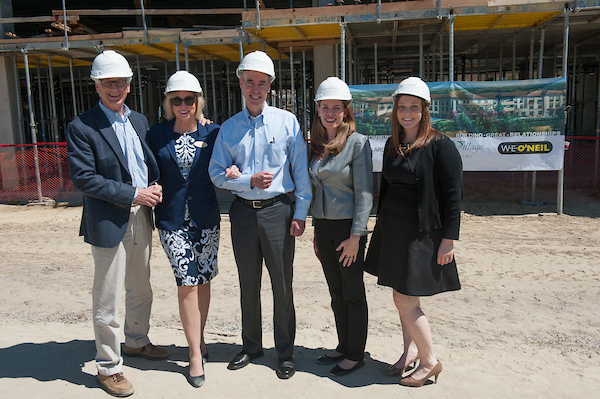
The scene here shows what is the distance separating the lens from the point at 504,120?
8.64 meters

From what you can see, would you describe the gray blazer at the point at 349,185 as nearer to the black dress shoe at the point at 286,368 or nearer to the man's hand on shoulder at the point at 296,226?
the man's hand on shoulder at the point at 296,226

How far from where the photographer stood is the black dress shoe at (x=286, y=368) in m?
3.43

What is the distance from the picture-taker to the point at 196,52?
1255 centimetres

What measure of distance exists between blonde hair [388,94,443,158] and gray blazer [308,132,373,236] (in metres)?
0.19

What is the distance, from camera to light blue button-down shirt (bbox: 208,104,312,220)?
3.35 meters

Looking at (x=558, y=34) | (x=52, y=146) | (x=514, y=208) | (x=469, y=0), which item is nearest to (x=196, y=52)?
(x=52, y=146)

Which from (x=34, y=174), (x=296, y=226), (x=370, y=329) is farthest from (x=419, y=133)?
(x=34, y=174)

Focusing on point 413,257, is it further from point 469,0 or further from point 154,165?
point 469,0

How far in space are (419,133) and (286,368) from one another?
1.92 meters

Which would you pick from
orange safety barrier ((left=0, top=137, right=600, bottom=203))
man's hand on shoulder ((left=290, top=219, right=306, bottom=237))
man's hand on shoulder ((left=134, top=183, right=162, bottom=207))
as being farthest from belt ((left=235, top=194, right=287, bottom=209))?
orange safety barrier ((left=0, top=137, right=600, bottom=203))

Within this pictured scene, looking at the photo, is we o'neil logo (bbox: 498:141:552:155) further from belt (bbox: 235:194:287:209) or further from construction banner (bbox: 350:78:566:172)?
belt (bbox: 235:194:287:209)

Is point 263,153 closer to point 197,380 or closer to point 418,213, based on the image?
point 418,213

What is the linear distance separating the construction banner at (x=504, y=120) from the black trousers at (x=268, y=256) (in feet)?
18.8

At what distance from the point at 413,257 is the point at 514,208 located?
24.0 feet
